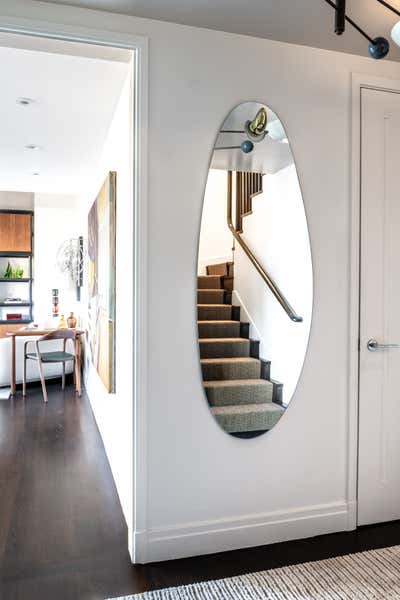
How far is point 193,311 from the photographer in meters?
2.24

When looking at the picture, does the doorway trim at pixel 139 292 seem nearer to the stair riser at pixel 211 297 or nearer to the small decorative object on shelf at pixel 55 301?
the stair riser at pixel 211 297

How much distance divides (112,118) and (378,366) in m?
2.43

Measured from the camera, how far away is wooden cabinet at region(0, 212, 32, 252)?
7.21 metres

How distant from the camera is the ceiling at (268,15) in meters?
2.00

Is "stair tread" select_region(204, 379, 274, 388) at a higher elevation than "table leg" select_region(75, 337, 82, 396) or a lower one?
higher

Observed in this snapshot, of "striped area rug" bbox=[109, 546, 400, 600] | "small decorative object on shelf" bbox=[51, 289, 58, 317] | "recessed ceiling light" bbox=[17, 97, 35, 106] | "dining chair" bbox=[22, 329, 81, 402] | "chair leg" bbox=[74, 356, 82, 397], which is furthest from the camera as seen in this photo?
"small decorative object on shelf" bbox=[51, 289, 58, 317]

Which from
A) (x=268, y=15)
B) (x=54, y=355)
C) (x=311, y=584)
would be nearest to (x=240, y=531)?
(x=311, y=584)

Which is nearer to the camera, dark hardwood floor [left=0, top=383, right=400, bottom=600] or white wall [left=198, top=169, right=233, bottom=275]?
dark hardwood floor [left=0, top=383, right=400, bottom=600]

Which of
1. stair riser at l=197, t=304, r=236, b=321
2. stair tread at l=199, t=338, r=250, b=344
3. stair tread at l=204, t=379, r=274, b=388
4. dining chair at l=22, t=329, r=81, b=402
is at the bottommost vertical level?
dining chair at l=22, t=329, r=81, b=402

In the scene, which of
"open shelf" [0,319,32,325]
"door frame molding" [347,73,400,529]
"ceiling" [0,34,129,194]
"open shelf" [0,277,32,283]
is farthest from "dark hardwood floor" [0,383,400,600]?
"open shelf" [0,277,32,283]

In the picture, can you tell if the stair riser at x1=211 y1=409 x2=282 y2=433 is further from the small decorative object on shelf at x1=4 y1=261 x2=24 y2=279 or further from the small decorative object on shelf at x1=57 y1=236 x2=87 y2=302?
the small decorative object on shelf at x1=4 y1=261 x2=24 y2=279

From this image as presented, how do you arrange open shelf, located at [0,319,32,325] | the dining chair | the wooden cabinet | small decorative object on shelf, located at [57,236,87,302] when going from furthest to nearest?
the wooden cabinet, open shelf, located at [0,319,32,325], small decorative object on shelf, located at [57,236,87,302], the dining chair

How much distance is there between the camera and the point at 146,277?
2.16m

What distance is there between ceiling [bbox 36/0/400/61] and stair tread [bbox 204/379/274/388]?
1.71 meters
